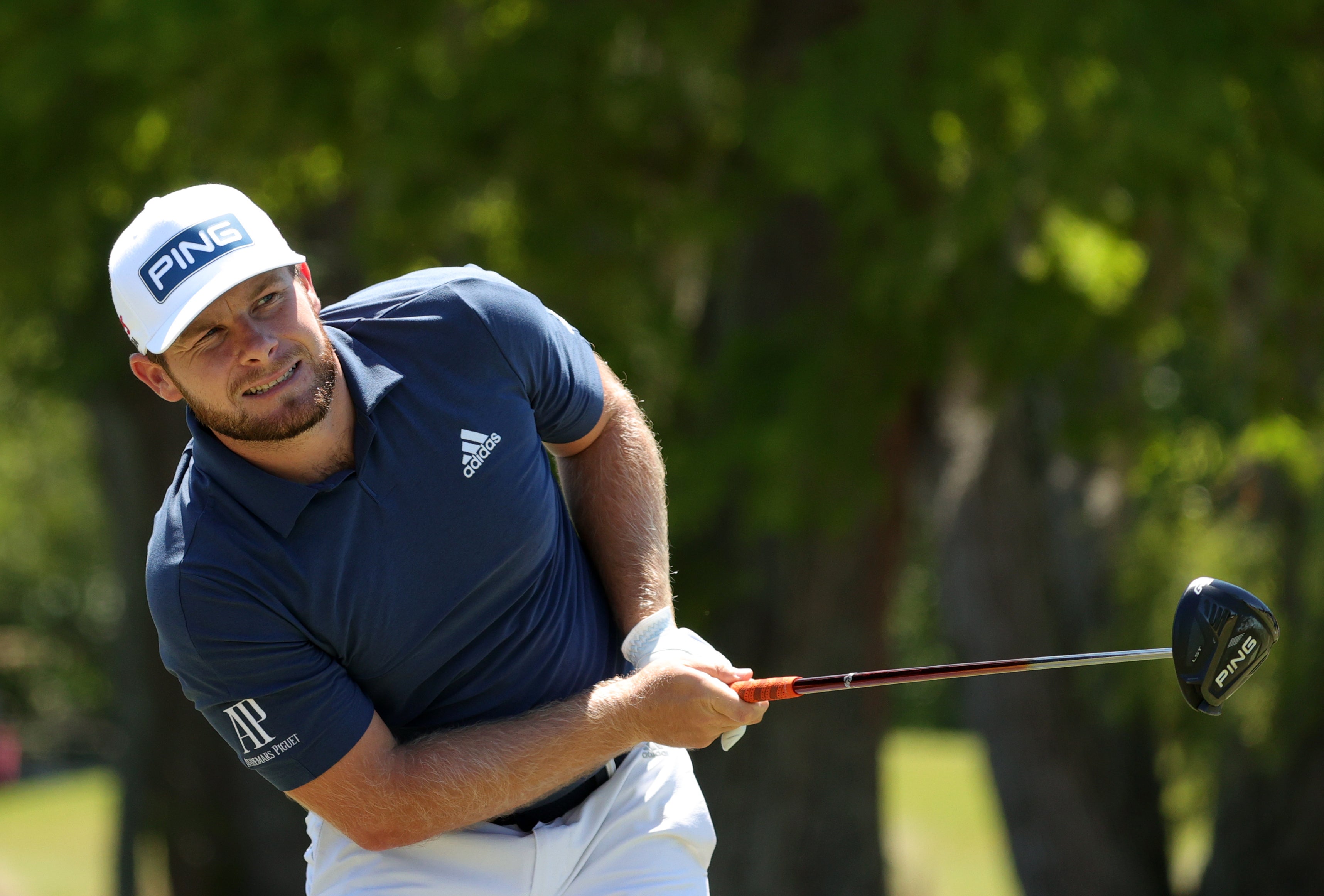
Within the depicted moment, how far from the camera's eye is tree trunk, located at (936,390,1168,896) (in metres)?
9.84

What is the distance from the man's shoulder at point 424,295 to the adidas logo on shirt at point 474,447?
26cm

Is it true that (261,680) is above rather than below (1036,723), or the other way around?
above

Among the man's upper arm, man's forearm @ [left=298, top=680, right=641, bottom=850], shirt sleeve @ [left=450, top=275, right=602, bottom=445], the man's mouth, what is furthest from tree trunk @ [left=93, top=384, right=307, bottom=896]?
the man's mouth

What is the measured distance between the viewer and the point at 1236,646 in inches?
115

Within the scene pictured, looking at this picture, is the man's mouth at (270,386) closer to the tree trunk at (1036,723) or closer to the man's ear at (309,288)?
the man's ear at (309,288)

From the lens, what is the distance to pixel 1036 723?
9.98 m

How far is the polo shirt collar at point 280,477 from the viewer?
9.19 ft

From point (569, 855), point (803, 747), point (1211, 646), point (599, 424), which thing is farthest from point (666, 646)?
point (803, 747)

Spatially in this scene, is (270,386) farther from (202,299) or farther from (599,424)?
(599,424)

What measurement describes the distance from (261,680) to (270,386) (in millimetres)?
534

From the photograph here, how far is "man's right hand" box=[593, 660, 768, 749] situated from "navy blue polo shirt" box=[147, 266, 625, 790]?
325mm

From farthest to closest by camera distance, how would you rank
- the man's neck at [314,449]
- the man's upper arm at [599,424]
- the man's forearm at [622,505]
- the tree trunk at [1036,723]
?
the tree trunk at [1036,723] < the man's upper arm at [599,424] < the man's forearm at [622,505] < the man's neck at [314,449]

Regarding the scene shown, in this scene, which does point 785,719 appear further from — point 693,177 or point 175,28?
point 175,28

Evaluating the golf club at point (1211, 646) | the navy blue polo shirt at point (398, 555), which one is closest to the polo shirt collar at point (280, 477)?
the navy blue polo shirt at point (398, 555)
